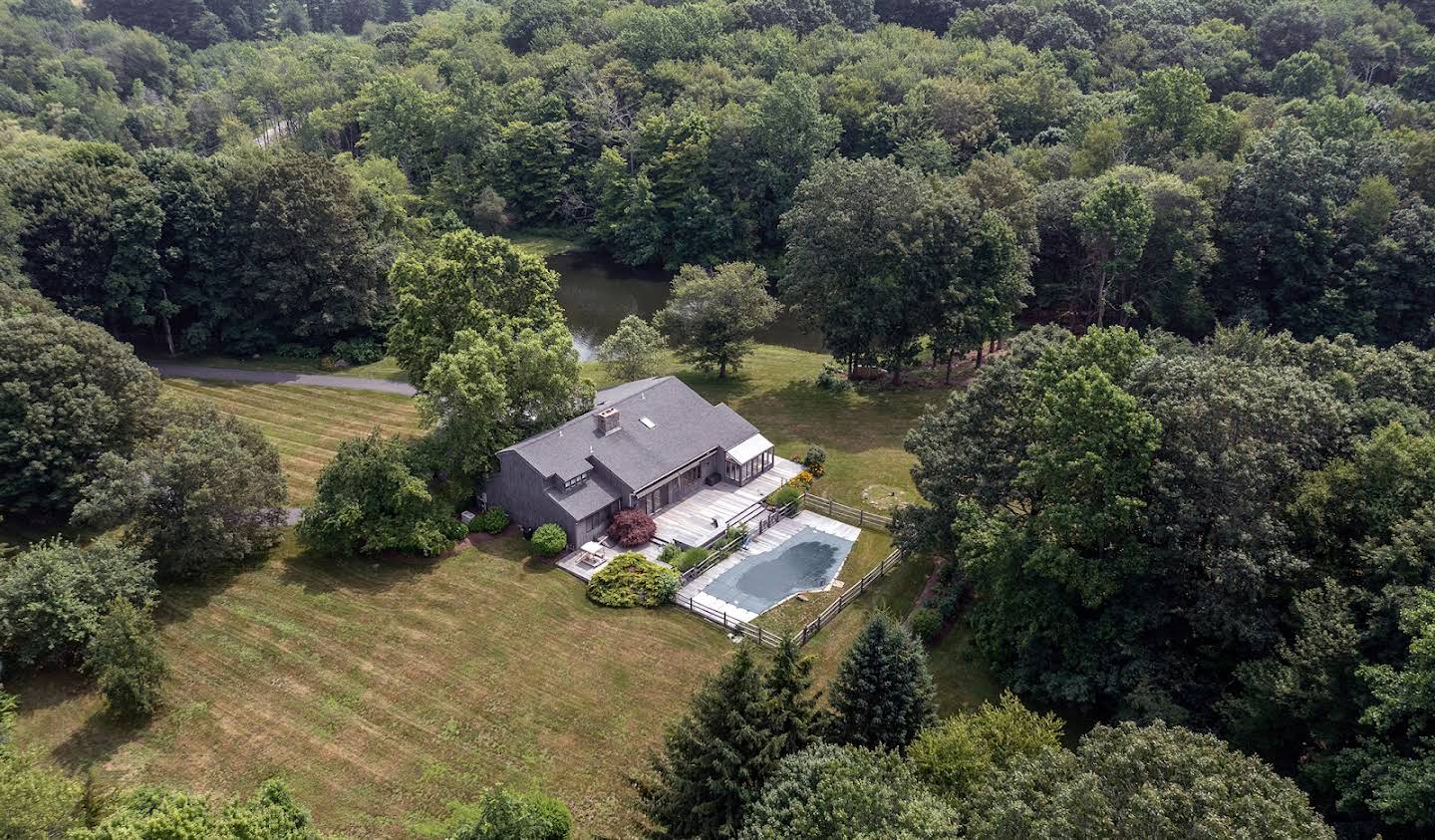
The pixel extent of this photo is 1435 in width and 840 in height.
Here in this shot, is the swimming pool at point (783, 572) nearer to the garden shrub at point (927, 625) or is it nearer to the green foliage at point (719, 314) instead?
the garden shrub at point (927, 625)

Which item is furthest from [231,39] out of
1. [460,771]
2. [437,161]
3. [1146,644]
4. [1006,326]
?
[1146,644]

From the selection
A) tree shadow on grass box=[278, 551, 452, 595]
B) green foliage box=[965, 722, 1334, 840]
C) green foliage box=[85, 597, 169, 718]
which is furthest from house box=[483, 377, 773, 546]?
green foliage box=[965, 722, 1334, 840]

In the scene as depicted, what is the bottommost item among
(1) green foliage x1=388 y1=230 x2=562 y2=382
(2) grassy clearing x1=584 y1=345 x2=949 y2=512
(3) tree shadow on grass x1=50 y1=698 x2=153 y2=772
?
(3) tree shadow on grass x1=50 y1=698 x2=153 y2=772

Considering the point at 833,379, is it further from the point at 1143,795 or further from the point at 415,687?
the point at 1143,795

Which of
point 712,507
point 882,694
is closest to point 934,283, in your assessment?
point 712,507

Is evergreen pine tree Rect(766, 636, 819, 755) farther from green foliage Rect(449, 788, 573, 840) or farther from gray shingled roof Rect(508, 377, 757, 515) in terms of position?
gray shingled roof Rect(508, 377, 757, 515)

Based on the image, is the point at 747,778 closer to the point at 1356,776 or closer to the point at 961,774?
the point at 961,774
